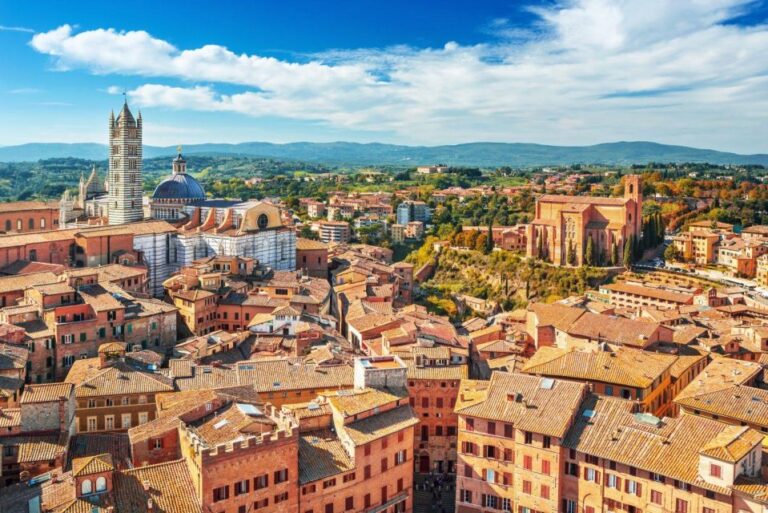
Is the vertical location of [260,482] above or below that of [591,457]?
below

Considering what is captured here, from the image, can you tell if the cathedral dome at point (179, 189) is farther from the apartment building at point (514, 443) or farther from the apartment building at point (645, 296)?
the apartment building at point (514, 443)

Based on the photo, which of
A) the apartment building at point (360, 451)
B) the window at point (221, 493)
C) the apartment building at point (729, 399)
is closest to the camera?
the window at point (221, 493)

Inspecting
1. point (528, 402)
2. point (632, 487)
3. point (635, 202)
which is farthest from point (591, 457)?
point (635, 202)

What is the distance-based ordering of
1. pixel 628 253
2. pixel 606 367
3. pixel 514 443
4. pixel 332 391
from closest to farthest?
pixel 514 443 → pixel 332 391 → pixel 606 367 → pixel 628 253

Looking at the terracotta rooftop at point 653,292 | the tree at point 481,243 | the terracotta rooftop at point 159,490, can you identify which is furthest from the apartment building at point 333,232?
the terracotta rooftop at point 159,490

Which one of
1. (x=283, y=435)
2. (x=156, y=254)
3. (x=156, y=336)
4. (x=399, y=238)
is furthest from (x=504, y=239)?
(x=283, y=435)

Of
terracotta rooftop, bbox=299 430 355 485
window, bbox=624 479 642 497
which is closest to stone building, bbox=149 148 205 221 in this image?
terracotta rooftop, bbox=299 430 355 485

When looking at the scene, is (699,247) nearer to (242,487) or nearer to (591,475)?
(591,475)
